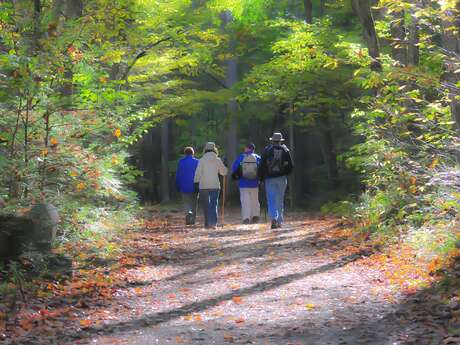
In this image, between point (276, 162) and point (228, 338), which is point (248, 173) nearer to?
Result: point (276, 162)

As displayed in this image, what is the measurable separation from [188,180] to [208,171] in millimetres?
1189

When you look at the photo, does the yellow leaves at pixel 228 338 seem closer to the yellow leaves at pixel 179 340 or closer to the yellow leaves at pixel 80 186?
the yellow leaves at pixel 179 340

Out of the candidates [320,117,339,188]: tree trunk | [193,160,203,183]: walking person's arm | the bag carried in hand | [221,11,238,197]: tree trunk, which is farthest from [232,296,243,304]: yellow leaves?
[221,11,238,197]: tree trunk

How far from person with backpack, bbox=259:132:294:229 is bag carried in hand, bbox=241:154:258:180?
138cm

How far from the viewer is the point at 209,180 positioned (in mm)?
16344

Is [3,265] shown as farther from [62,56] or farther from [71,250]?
[62,56]

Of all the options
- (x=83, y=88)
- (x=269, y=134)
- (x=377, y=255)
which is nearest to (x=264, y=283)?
(x=377, y=255)

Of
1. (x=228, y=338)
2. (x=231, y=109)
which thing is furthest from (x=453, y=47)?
(x=231, y=109)

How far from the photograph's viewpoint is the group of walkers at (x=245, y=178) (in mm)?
15805

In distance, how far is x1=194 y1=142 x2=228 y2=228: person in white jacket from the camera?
53.5 ft

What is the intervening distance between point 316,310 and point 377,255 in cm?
340

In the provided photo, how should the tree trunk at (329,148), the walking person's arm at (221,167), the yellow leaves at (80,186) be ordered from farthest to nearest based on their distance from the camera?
the tree trunk at (329,148) → the walking person's arm at (221,167) → the yellow leaves at (80,186)

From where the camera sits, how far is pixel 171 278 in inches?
389

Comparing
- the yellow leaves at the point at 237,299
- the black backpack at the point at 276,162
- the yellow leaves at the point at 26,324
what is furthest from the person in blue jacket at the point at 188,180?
the yellow leaves at the point at 26,324
